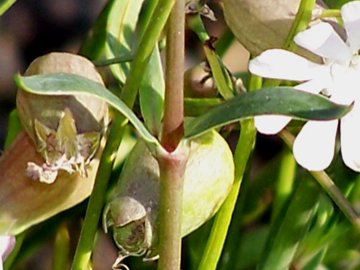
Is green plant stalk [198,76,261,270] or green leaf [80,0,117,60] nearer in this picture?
green plant stalk [198,76,261,270]

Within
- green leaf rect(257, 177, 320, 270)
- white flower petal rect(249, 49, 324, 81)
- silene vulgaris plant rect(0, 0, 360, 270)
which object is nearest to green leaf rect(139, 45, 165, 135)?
silene vulgaris plant rect(0, 0, 360, 270)

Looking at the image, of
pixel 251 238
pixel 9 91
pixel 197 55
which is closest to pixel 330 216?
pixel 251 238

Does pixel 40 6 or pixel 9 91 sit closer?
pixel 9 91

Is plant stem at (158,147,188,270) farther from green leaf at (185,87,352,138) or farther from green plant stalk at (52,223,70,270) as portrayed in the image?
green plant stalk at (52,223,70,270)

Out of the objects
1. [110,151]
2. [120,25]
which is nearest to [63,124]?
[110,151]

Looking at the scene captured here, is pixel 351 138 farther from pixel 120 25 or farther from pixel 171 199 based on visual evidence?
pixel 120 25

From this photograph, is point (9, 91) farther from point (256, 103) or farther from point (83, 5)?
point (256, 103)
